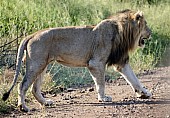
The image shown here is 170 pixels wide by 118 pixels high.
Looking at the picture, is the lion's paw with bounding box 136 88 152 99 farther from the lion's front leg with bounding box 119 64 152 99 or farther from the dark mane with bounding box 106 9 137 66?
the dark mane with bounding box 106 9 137 66

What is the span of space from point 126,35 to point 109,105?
1.22 m

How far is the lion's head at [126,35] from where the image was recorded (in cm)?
880

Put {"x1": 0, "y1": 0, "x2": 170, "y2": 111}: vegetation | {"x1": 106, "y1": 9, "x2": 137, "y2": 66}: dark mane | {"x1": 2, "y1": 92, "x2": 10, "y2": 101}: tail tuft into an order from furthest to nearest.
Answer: {"x1": 0, "y1": 0, "x2": 170, "y2": 111}: vegetation, {"x1": 106, "y1": 9, "x2": 137, "y2": 66}: dark mane, {"x1": 2, "y1": 92, "x2": 10, "y2": 101}: tail tuft

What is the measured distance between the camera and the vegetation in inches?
447

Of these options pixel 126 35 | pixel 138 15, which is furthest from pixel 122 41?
pixel 138 15

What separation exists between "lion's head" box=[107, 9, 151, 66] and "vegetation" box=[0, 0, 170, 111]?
1625 millimetres

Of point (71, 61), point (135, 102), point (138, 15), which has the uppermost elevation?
point (138, 15)

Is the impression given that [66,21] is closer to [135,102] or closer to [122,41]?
[122,41]

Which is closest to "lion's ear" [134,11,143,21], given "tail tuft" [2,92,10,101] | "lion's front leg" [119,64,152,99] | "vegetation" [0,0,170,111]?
"lion's front leg" [119,64,152,99]

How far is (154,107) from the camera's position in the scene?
8.03 metres

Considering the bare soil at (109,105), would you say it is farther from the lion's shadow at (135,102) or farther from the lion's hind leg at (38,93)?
the lion's hind leg at (38,93)

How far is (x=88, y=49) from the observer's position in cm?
870

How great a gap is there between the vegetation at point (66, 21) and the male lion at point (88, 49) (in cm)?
66

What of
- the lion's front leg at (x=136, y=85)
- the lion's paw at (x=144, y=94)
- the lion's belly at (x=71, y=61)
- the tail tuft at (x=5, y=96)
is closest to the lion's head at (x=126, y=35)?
the lion's front leg at (x=136, y=85)
